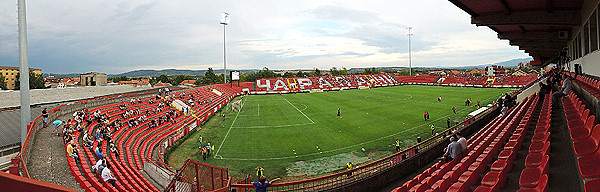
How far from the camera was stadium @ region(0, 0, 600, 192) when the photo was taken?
5.62 metres

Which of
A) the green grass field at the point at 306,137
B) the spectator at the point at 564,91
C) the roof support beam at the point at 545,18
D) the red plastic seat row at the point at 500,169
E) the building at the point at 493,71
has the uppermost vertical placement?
the building at the point at 493,71

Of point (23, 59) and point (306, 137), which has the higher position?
point (23, 59)

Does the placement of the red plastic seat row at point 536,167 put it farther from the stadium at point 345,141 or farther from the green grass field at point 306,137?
the green grass field at point 306,137

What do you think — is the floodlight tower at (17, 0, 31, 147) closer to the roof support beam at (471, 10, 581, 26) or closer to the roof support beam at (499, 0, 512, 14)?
the roof support beam at (499, 0, 512, 14)

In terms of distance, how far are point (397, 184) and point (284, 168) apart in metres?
7.59

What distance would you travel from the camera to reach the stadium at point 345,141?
18.4 ft

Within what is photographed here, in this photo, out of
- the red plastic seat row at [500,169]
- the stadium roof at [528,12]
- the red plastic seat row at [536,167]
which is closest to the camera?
the red plastic seat row at [536,167]

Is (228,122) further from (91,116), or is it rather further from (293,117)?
(91,116)

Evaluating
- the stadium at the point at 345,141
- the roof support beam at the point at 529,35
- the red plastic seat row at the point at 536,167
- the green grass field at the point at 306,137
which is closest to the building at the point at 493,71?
the stadium at the point at 345,141

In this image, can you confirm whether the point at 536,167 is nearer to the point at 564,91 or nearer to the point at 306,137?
the point at 564,91

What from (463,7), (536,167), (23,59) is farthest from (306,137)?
(536,167)

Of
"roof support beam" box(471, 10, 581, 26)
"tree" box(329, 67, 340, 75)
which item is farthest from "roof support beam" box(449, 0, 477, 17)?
"tree" box(329, 67, 340, 75)

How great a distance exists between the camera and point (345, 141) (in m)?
20.6

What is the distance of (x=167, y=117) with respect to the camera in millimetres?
25438
